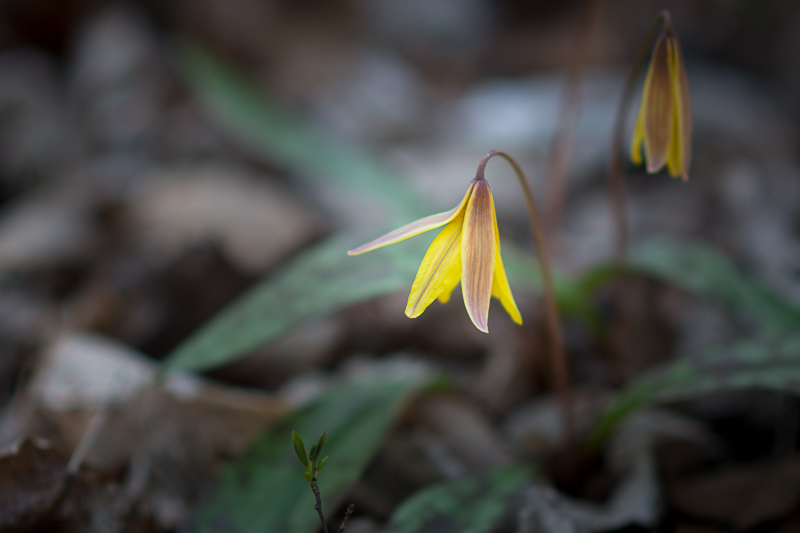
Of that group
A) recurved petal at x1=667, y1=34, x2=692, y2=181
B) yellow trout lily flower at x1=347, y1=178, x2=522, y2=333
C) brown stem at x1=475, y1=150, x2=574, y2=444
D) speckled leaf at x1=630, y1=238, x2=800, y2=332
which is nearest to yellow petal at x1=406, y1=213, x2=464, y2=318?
yellow trout lily flower at x1=347, y1=178, x2=522, y2=333

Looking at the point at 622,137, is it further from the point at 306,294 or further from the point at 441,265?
the point at 306,294

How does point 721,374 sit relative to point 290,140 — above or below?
below

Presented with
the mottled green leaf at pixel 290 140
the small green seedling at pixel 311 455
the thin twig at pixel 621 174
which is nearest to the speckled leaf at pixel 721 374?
the thin twig at pixel 621 174

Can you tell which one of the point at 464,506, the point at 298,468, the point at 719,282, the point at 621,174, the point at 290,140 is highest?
the point at 290,140

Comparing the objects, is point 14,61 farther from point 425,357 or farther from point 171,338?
point 425,357

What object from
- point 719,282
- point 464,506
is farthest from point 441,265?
point 719,282

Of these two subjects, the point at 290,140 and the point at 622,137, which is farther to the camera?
the point at 290,140
